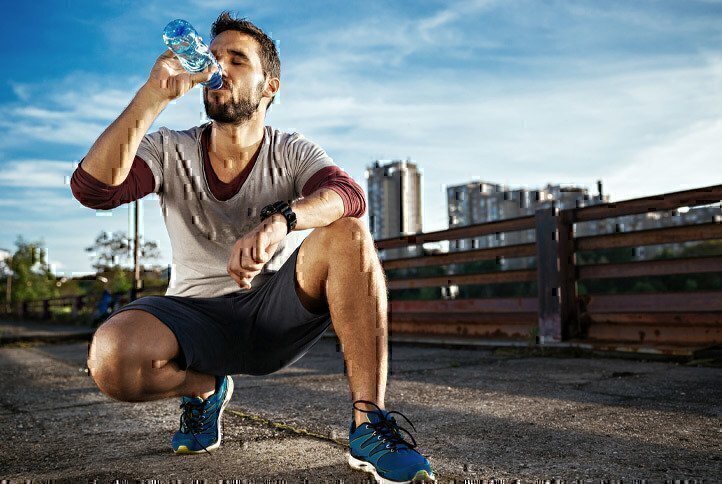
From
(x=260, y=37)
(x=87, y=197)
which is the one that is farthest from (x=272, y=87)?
(x=87, y=197)

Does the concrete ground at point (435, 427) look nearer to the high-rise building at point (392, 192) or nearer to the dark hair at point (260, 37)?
the dark hair at point (260, 37)

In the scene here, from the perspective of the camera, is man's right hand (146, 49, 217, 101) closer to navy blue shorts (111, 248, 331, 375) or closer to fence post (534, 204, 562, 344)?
navy blue shorts (111, 248, 331, 375)

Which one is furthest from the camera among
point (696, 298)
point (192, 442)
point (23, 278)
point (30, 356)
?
point (23, 278)

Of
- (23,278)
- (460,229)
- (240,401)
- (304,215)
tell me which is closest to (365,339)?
(304,215)

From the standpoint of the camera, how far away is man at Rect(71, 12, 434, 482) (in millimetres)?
1822

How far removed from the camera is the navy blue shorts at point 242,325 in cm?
198

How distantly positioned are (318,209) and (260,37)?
815mm

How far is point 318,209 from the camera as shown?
1872mm

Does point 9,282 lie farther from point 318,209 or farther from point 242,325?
point 318,209

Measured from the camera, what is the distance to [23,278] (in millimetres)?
62562

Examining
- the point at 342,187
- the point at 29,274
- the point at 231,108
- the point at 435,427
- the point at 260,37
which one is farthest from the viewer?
the point at 29,274

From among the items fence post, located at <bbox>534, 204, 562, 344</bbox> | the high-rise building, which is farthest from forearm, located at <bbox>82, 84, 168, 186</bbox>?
the high-rise building

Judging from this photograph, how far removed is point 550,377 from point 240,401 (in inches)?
76.7

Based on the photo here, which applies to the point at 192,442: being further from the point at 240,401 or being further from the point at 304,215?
the point at 240,401
